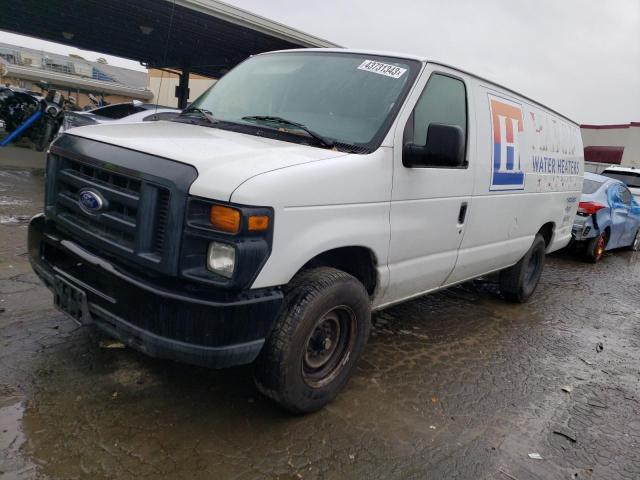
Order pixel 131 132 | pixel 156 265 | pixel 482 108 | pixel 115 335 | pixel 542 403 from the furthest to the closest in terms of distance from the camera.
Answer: pixel 482 108 < pixel 542 403 < pixel 131 132 < pixel 115 335 < pixel 156 265

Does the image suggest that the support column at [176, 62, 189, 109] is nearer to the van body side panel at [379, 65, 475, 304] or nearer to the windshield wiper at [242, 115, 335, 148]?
the windshield wiper at [242, 115, 335, 148]

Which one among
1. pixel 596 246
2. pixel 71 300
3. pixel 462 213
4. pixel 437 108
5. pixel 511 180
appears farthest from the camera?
pixel 596 246

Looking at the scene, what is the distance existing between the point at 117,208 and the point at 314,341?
1.34 meters

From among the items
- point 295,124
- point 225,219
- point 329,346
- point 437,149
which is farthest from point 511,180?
point 225,219

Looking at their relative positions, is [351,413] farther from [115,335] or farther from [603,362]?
[603,362]

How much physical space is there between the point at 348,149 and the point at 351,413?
5.38ft

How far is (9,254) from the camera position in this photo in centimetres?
521

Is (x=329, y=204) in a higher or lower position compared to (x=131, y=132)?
lower

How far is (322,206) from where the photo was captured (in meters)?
2.70

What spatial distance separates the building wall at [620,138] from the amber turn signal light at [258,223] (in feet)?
98.1

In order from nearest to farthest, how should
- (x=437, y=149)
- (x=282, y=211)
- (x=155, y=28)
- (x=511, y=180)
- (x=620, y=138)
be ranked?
(x=282, y=211)
(x=437, y=149)
(x=511, y=180)
(x=155, y=28)
(x=620, y=138)

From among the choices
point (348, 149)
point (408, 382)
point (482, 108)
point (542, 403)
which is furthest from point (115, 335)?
point (482, 108)

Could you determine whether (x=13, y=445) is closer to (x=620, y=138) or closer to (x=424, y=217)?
(x=424, y=217)

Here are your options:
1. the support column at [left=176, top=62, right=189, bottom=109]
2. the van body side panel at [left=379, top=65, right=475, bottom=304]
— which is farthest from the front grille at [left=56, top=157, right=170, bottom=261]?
the support column at [left=176, top=62, right=189, bottom=109]
